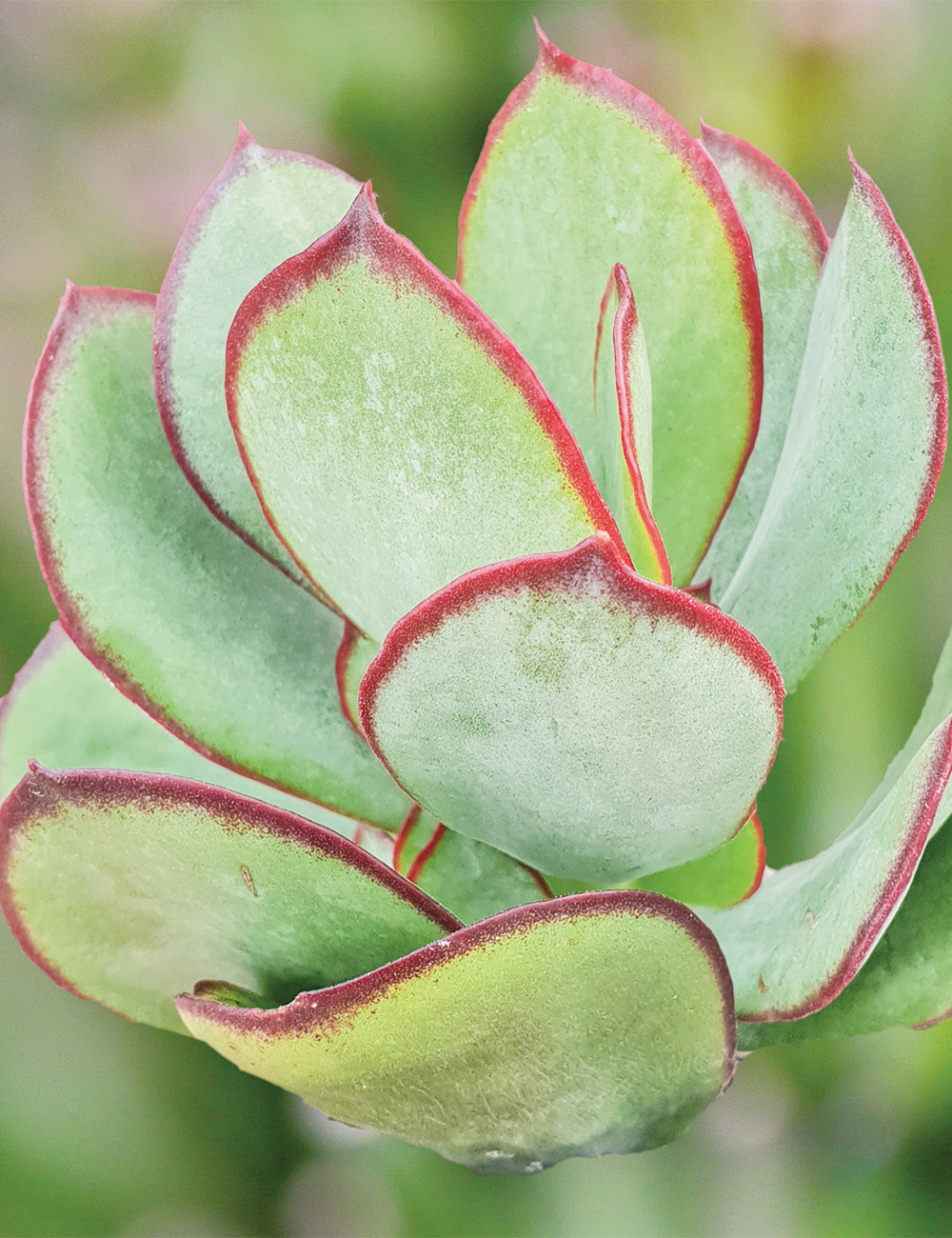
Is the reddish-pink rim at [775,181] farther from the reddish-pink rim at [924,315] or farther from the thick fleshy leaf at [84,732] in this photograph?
the thick fleshy leaf at [84,732]

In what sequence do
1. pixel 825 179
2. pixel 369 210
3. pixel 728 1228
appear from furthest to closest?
pixel 825 179 < pixel 728 1228 < pixel 369 210

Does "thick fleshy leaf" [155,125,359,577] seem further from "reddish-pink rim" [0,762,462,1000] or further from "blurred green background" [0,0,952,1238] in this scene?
"blurred green background" [0,0,952,1238]

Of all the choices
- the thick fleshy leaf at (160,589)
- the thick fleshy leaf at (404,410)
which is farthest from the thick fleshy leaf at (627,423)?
the thick fleshy leaf at (160,589)

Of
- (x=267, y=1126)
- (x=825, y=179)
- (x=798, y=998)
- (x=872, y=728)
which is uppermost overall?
(x=825, y=179)

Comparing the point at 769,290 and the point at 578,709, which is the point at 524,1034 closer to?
the point at 578,709

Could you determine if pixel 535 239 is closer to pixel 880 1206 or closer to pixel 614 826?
pixel 614 826

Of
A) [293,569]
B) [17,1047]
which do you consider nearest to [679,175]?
[293,569]

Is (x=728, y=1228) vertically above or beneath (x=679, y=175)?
beneath
